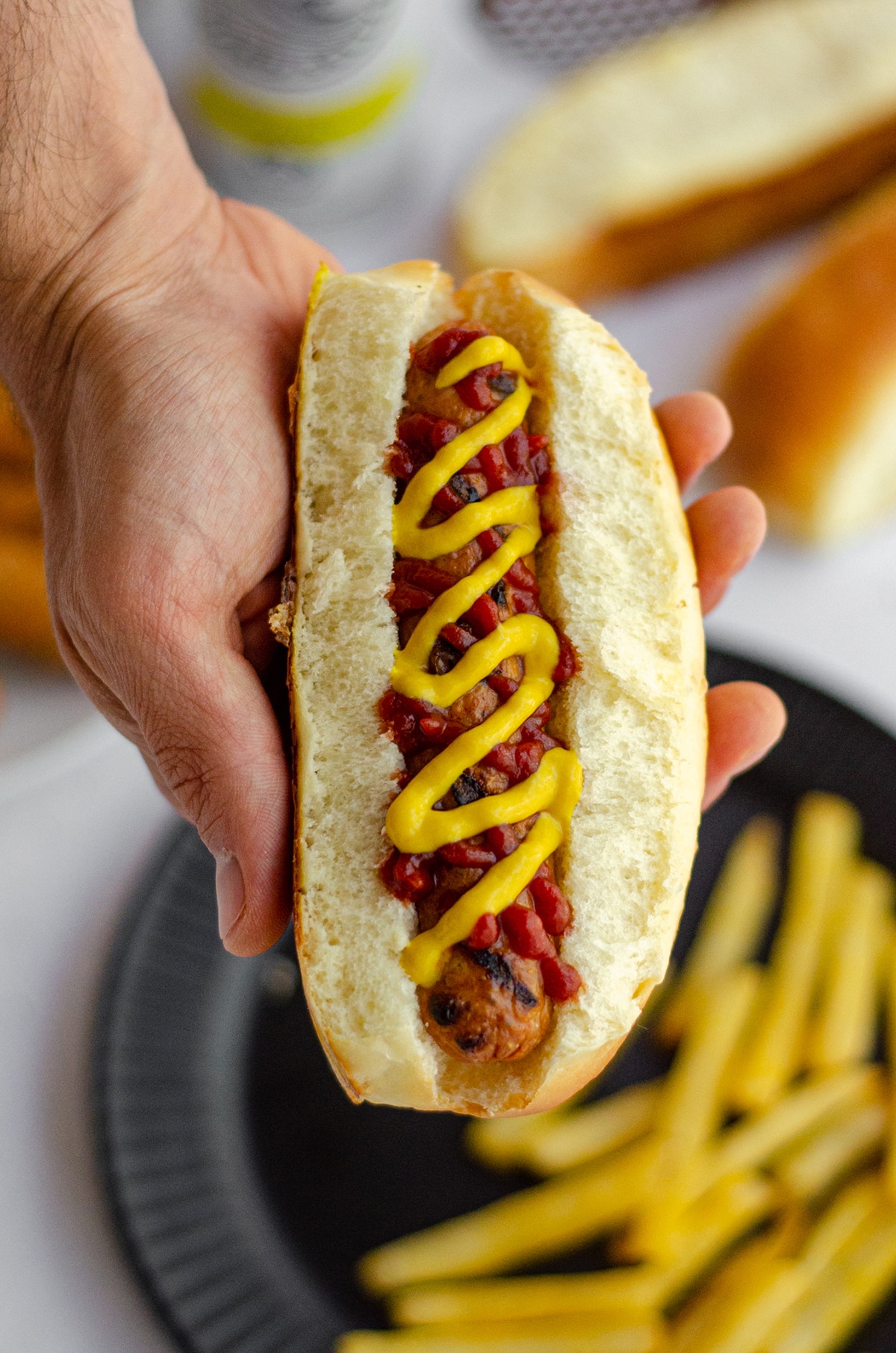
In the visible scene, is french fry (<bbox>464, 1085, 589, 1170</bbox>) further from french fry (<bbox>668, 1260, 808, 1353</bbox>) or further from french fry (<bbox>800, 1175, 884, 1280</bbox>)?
french fry (<bbox>800, 1175, 884, 1280</bbox>)

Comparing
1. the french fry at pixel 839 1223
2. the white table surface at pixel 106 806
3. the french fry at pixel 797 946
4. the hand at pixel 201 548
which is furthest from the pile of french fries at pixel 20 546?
the french fry at pixel 839 1223

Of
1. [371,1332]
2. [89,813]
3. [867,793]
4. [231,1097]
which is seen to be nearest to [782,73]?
[867,793]

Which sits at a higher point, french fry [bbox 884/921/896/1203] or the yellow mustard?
the yellow mustard

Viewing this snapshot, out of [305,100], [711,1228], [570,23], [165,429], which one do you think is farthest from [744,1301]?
[570,23]

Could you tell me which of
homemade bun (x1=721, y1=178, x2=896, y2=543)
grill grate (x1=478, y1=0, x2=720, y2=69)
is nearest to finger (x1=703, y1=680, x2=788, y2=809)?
homemade bun (x1=721, y1=178, x2=896, y2=543)

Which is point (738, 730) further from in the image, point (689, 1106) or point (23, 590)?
point (23, 590)

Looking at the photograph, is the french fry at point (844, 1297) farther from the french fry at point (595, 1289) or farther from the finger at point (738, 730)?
the finger at point (738, 730)
